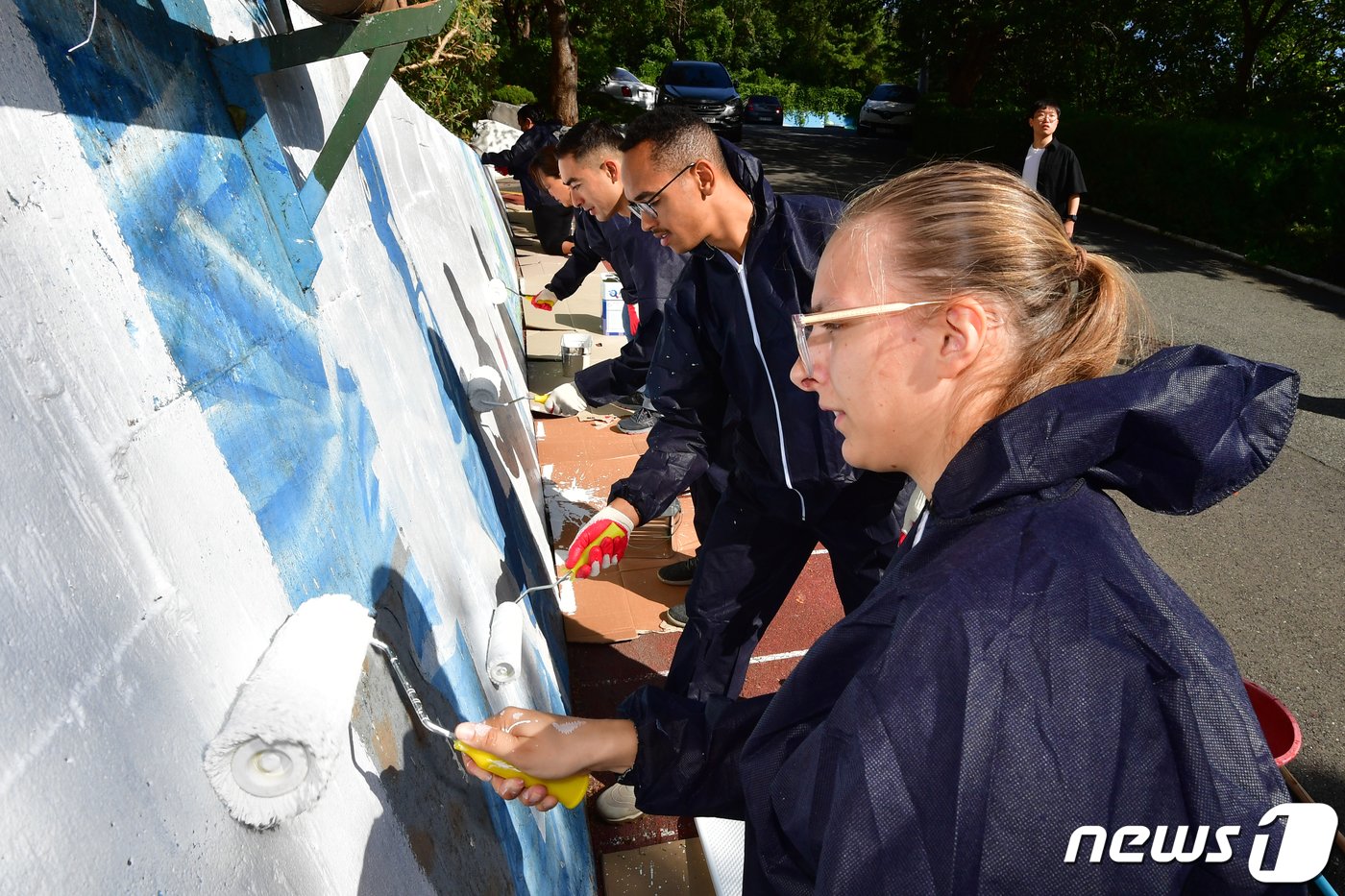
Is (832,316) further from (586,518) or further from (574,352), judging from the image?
(574,352)

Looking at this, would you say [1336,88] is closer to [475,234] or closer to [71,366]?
[475,234]

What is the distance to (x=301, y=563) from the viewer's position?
1135 mm

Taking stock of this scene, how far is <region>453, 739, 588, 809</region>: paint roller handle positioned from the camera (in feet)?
4.33

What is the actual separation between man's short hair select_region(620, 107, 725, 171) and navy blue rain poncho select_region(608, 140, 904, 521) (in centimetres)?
6

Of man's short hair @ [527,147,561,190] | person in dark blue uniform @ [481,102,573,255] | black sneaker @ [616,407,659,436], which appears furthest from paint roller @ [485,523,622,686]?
person in dark blue uniform @ [481,102,573,255]

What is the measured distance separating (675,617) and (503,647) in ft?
7.50

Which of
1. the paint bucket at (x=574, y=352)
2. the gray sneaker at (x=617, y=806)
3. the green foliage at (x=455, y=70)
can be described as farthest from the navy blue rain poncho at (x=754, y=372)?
the green foliage at (x=455, y=70)

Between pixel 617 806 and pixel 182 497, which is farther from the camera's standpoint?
pixel 617 806

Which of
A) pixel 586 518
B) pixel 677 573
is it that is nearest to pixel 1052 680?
pixel 677 573

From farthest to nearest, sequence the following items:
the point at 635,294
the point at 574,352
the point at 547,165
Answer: the point at 547,165 → the point at 574,352 → the point at 635,294

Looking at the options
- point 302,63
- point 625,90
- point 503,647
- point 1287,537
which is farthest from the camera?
point 625,90

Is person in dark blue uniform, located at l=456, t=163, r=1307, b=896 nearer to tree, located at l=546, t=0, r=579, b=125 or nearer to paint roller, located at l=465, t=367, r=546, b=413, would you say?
paint roller, located at l=465, t=367, r=546, b=413

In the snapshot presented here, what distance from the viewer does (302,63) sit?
1536 millimetres

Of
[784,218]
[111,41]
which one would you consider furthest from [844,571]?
[111,41]
